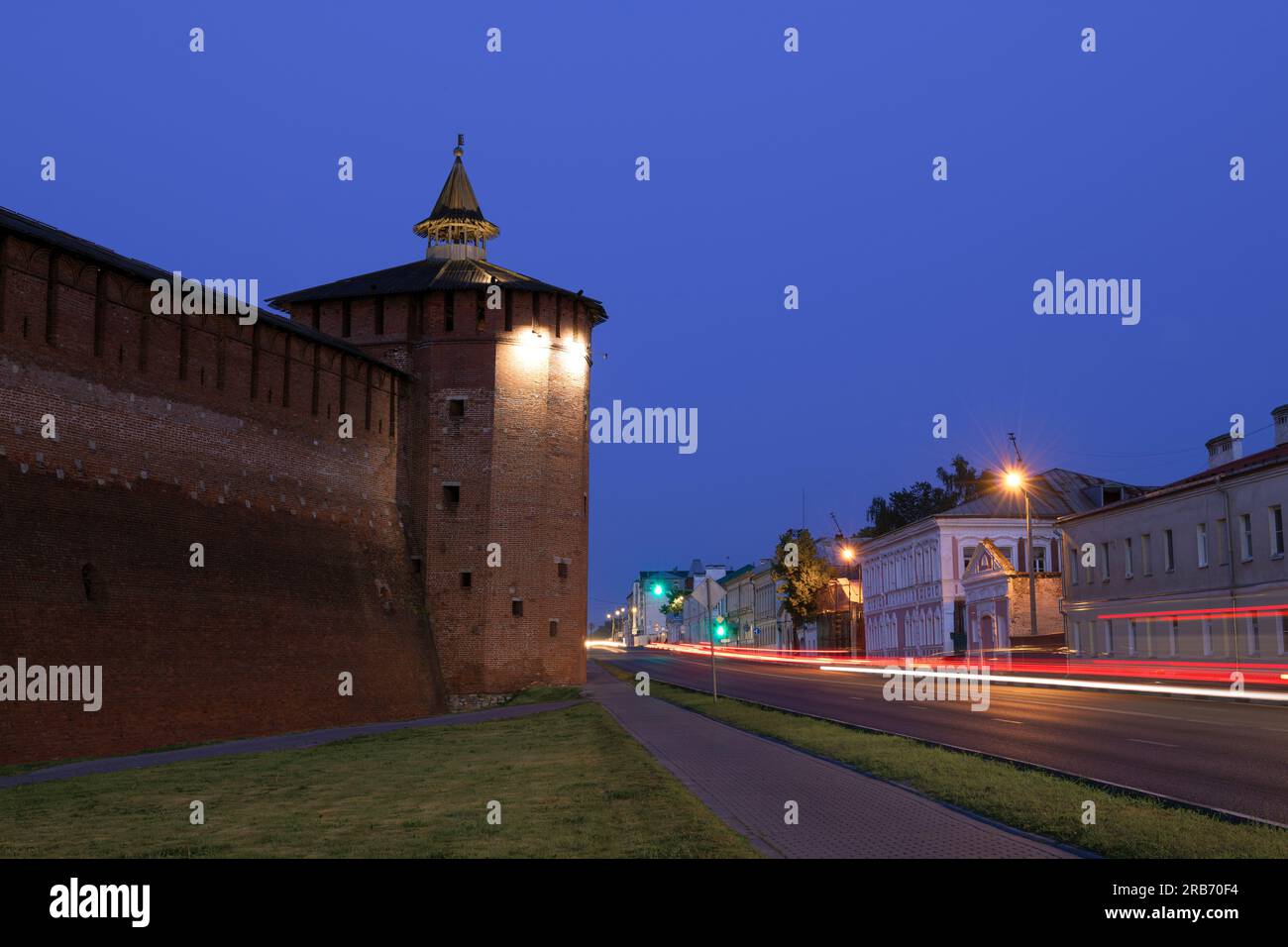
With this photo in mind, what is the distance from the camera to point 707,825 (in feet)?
32.7

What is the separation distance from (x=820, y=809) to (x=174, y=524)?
20.6m

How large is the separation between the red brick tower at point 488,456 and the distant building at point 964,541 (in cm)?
3012

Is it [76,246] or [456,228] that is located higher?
[456,228]

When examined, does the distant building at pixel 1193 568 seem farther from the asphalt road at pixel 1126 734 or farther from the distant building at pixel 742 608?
the distant building at pixel 742 608

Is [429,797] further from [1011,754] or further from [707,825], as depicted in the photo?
[1011,754]

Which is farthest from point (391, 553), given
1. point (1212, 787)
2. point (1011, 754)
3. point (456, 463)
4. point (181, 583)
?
point (1212, 787)

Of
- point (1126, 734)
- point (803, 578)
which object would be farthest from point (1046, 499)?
point (1126, 734)

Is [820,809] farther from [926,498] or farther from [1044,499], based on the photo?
[926,498]

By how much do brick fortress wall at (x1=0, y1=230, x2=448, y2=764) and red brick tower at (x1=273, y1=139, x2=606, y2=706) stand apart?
186 inches

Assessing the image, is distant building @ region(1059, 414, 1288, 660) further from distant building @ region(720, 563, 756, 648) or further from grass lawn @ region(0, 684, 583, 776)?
distant building @ region(720, 563, 756, 648)

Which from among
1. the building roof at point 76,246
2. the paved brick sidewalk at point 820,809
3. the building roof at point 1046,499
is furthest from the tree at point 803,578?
the paved brick sidewalk at point 820,809

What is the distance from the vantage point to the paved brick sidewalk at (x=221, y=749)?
1839cm

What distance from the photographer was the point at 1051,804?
11.3 m

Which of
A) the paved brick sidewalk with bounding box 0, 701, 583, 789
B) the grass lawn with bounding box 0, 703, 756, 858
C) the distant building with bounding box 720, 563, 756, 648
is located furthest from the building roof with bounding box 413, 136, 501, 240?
the distant building with bounding box 720, 563, 756, 648
